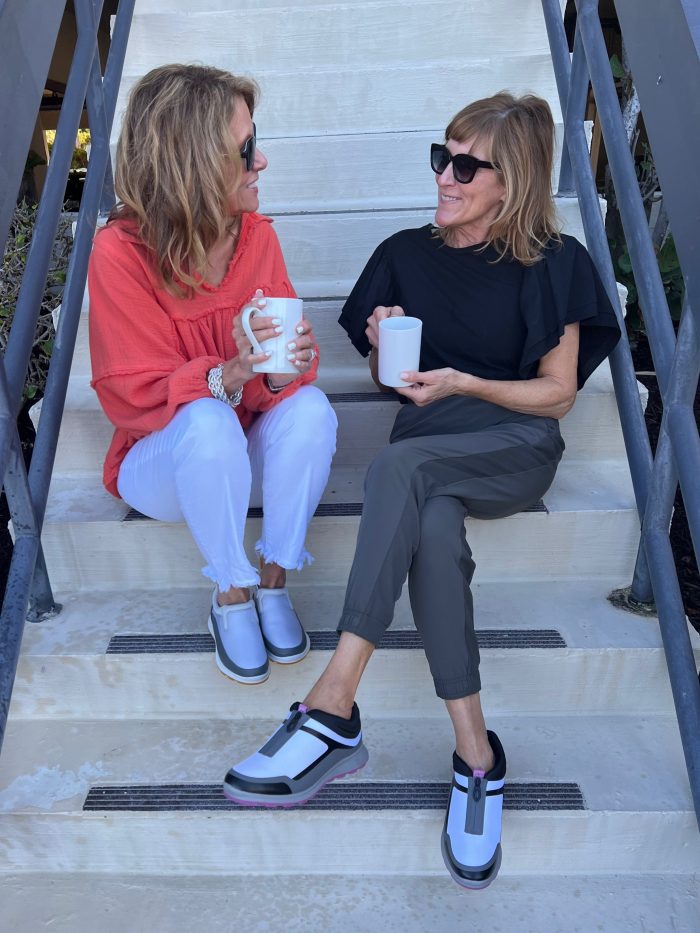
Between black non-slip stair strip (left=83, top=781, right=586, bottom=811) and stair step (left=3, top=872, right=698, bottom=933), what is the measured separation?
0.48 ft

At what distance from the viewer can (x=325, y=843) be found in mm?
1679

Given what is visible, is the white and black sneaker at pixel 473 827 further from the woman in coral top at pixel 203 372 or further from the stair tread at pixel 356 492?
the stair tread at pixel 356 492

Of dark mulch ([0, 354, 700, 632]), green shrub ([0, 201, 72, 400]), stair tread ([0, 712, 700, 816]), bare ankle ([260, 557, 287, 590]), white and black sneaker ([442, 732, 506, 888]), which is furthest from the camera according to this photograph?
green shrub ([0, 201, 72, 400])

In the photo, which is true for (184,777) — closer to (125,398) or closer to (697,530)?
(125,398)


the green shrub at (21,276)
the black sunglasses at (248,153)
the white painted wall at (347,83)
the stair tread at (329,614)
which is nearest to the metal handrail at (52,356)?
the stair tread at (329,614)

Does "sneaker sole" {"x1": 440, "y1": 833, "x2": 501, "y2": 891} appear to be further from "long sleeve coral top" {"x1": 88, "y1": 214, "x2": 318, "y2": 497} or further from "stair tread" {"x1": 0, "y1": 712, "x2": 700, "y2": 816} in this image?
"long sleeve coral top" {"x1": 88, "y1": 214, "x2": 318, "y2": 497}

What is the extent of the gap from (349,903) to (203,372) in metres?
1.16

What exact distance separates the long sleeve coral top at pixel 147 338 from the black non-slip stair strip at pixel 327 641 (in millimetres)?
442

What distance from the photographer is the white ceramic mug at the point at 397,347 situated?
1.70 meters

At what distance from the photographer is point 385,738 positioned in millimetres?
1831

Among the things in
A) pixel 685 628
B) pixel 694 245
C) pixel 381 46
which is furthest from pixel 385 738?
pixel 381 46

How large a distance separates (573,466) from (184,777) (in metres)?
1.33

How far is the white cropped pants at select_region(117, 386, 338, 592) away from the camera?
5.51 feet

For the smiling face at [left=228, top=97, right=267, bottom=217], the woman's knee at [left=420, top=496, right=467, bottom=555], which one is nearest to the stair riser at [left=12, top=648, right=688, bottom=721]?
the woman's knee at [left=420, top=496, right=467, bottom=555]
